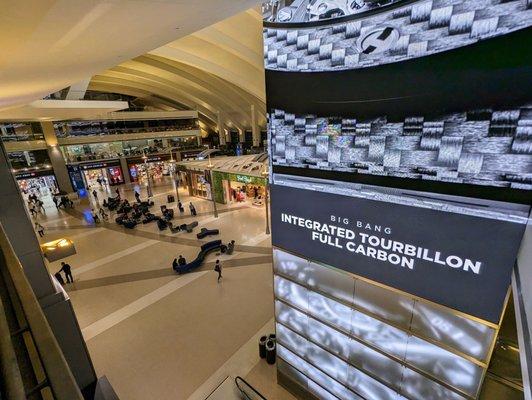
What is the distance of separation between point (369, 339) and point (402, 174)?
294 cm

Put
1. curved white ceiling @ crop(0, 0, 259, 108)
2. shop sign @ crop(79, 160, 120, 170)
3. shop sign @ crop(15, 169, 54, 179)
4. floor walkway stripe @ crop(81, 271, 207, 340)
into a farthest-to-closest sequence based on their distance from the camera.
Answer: shop sign @ crop(79, 160, 120, 170)
shop sign @ crop(15, 169, 54, 179)
floor walkway stripe @ crop(81, 271, 207, 340)
curved white ceiling @ crop(0, 0, 259, 108)

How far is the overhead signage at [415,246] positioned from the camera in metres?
2.88

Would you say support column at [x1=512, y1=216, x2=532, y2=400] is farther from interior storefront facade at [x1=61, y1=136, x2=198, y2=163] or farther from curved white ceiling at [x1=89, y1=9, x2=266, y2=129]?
interior storefront facade at [x1=61, y1=136, x2=198, y2=163]

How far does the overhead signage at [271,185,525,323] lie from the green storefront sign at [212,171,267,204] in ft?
39.0

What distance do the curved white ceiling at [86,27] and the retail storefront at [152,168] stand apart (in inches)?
997

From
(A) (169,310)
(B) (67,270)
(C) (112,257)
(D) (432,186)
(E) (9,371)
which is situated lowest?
(A) (169,310)

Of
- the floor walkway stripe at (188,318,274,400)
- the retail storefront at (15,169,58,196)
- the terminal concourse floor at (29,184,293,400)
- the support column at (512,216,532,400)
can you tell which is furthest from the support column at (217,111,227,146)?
the support column at (512,216,532,400)

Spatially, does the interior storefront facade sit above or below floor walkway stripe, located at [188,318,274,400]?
above

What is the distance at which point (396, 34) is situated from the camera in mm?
2916

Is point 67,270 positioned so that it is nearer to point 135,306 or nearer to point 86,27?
point 135,306

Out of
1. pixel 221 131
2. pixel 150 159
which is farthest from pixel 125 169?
pixel 221 131

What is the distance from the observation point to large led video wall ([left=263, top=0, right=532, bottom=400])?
256 cm

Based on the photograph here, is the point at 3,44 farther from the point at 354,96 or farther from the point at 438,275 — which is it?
the point at 438,275

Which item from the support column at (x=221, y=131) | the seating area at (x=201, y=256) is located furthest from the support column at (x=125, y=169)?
the seating area at (x=201, y=256)
